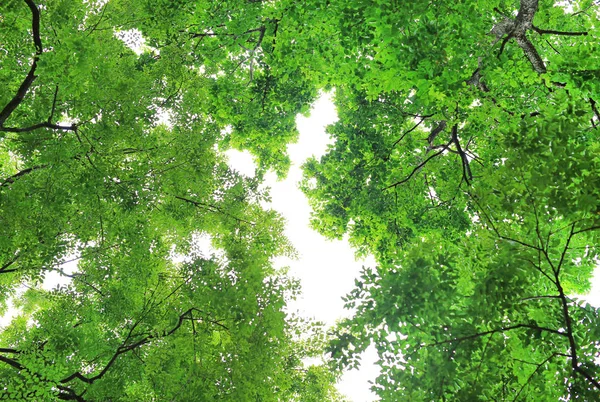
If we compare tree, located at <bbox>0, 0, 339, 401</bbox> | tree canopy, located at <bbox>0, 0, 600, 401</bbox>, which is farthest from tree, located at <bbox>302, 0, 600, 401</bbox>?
tree, located at <bbox>0, 0, 339, 401</bbox>

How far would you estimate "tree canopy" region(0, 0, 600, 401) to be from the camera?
3.33 metres

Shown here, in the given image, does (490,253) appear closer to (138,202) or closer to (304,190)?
(138,202)

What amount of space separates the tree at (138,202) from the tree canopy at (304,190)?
0.18 ft

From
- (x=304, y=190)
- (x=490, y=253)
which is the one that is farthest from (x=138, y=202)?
(x=490, y=253)

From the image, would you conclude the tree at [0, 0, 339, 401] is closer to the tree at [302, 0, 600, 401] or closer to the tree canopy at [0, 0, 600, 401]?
the tree canopy at [0, 0, 600, 401]

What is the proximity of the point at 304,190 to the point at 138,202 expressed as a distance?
5.23m

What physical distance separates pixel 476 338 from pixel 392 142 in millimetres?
6177

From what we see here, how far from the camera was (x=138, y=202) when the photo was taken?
732 cm

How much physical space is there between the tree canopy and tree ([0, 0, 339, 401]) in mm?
54

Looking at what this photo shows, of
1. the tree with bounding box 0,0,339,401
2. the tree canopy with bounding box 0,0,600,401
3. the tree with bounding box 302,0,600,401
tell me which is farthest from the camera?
the tree with bounding box 0,0,339,401

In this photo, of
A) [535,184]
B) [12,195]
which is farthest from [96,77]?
[535,184]

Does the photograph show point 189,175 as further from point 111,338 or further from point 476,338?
point 476,338

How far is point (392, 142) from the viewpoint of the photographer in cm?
889

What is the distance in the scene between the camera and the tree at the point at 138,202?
587 cm
